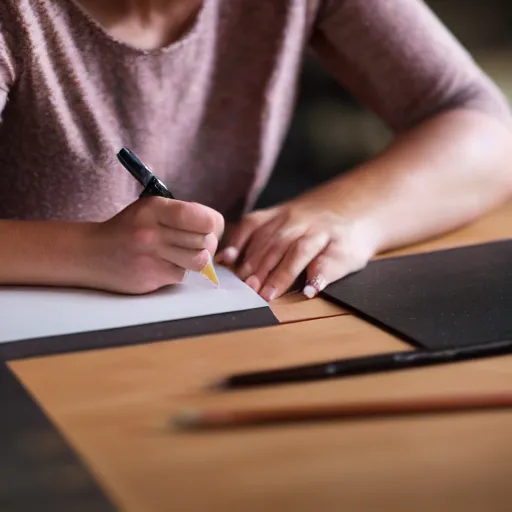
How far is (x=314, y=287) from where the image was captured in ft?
2.36

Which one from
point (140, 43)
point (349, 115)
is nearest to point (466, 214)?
point (140, 43)

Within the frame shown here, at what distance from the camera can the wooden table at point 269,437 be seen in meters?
0.42

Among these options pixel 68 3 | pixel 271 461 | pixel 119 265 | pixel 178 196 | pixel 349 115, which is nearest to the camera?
pixel 271 461

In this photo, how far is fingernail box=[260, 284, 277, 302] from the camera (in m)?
0.71

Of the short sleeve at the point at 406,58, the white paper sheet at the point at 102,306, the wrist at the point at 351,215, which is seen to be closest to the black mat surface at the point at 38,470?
the white paper sheet at the point at 102,306

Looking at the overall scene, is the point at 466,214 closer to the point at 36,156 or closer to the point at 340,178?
the point at 340,178

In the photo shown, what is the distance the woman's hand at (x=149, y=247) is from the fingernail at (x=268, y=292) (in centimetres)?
6

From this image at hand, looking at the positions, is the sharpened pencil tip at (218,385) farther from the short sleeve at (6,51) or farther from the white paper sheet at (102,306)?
the short sleeve at (6,51)

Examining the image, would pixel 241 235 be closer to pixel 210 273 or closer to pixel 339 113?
pixel 210 273

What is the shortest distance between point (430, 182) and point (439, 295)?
24 cm

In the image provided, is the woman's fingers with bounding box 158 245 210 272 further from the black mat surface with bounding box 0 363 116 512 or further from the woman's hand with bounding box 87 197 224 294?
the black mat surface with bounding box 0 363 116 512

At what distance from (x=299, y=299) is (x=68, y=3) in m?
0.39

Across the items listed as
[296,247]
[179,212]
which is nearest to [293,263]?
[296,247]

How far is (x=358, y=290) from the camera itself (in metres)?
0.71
